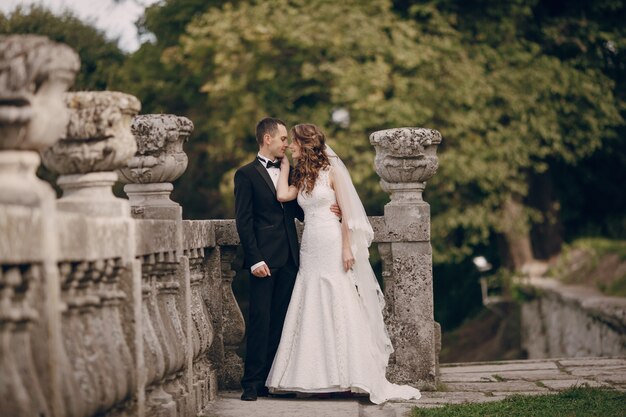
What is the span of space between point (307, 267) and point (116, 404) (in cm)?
305

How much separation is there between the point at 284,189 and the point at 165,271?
172 centimetres

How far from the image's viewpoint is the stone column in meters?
8.93

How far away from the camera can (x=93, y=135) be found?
5.61 m

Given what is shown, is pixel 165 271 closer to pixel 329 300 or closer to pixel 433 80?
pixel 329 300

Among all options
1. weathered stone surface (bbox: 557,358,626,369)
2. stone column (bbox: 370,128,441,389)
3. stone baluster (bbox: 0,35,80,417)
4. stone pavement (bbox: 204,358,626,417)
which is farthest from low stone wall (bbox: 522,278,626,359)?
stone baluster (bbox: 0,35,80,417)

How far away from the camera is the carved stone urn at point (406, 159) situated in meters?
8.91

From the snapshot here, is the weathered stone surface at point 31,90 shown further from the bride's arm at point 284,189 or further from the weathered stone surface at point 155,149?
the bride's arm at point 284,189

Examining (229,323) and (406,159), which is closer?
(229,323)

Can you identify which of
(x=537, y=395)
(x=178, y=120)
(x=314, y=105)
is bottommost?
(x=537, y=395)

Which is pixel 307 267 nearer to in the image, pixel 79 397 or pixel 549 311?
pixel 79 397

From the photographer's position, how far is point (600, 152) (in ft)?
80.4

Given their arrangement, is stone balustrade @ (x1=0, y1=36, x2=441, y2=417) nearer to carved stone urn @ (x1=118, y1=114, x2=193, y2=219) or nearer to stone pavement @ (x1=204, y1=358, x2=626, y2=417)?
carved stone urn @ (x1=118, y1=114, x2=193, y2=219)

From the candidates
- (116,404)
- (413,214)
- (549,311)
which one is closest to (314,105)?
(549,311)

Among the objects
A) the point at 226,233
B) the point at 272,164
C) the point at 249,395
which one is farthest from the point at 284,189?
the point at 249,395
